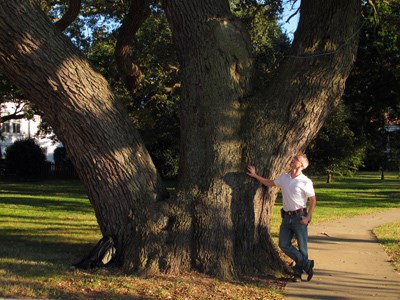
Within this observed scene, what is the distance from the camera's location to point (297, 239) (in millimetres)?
7195

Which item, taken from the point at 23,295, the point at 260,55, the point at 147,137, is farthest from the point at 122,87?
the point at 23,295

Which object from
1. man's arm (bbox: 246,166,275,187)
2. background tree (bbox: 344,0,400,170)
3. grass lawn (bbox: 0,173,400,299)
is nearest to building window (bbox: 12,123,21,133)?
background tree (bbox: 344,0,400,170)

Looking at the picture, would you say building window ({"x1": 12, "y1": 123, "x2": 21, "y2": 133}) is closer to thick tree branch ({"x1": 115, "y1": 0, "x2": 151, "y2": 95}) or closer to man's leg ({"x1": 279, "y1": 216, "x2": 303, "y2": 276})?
thick tree branch ({"x1": 115, "y1": 0, "x2": 151, "y2": 95})

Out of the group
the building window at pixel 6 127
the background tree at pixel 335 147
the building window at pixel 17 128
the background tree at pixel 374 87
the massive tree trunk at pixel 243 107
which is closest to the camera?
the massive tree trunk at pixel 243 107

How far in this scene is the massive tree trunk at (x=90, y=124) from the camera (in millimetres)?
6785

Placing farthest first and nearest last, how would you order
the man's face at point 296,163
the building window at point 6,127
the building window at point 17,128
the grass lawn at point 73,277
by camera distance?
the building window at point 17,128 → the building window at point 6,127 → the man's face at point 296,163 → the grass lawn at point 73,277

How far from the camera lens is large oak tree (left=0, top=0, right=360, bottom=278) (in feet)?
22.8

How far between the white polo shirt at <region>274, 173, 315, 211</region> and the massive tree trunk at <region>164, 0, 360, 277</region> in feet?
1.20

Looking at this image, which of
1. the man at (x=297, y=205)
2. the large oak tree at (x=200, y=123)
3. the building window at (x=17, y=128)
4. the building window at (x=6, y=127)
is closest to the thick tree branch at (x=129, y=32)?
the large oak tree at (x=200, y=123)

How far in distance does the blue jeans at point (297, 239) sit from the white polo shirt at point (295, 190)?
14 centimetres

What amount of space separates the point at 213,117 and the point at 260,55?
1188 centimetres

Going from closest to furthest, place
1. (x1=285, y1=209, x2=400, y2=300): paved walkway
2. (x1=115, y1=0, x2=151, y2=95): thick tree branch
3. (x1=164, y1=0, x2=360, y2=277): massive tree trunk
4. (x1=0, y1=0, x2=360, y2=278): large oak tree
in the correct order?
(x1=285, y1=209, x2=400, y2=300): paved walkway, (x1=0, y1=0, x2=360, y2=278): large oak tree, (x1=164, y1=0, x2=360, y2=277): massive tree trunk, (x1=115, y1=0, x2=151, y2=95): thick tree branch

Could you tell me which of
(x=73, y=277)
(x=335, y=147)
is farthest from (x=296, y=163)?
(x=335, y=147)

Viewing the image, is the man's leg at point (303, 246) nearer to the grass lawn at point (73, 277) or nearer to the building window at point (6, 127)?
the grass lawn at point (73, 277)
